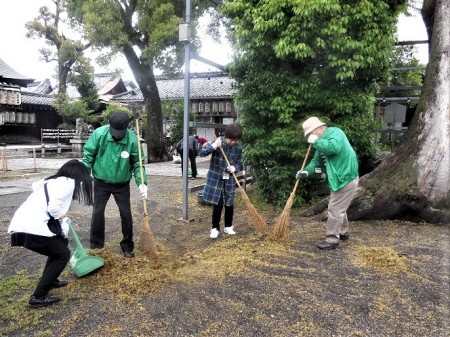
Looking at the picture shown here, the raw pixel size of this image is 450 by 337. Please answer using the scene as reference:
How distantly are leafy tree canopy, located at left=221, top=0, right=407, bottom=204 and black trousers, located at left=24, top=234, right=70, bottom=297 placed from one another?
4.60 metres

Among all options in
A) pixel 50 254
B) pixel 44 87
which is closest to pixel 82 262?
pixel 50 254

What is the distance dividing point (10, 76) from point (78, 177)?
2172 cm

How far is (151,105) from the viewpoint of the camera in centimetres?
1825

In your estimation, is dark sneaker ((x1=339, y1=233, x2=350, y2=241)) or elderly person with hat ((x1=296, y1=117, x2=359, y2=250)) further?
dark sneaker ((x1=339, y1=233, x2=350, y2=241))

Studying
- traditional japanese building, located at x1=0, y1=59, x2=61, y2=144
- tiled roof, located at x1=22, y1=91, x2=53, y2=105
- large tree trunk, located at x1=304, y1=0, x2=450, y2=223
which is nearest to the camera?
large tree trunk, located at x1=304, y1=0, x2=450, y2=223

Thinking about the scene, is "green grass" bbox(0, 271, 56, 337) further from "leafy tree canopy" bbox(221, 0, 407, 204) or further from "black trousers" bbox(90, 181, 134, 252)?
"leafy tree canopy" bbox(221, 0, 407, 204)

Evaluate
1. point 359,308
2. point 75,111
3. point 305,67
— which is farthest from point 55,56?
point 359,308

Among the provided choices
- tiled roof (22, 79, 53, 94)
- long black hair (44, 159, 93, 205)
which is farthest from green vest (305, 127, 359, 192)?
tiled roof (22, 79, 53, 94)

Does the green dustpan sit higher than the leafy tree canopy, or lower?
lower

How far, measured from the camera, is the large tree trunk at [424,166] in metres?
5.95

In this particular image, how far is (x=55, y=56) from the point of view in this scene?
2725cm

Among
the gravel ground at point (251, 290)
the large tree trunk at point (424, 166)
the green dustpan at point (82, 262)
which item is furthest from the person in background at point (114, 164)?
the large tree trunk at point (424, 166)

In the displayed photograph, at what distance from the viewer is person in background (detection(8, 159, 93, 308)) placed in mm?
3154

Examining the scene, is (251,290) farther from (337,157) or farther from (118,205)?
(337,157)
